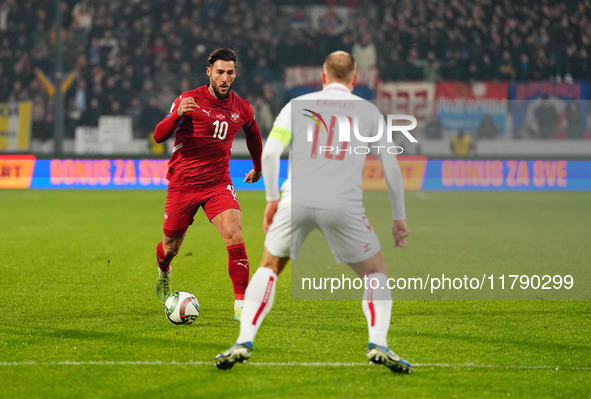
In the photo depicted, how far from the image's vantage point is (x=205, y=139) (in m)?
6.79

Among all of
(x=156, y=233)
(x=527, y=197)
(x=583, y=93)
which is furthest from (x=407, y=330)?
(x=583, y=93)

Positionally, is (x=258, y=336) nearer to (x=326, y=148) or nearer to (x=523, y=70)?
(x=326, y=148)

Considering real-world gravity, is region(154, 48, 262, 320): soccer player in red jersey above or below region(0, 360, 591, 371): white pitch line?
above

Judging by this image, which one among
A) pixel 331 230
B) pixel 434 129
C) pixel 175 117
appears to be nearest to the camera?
pixel 331 230

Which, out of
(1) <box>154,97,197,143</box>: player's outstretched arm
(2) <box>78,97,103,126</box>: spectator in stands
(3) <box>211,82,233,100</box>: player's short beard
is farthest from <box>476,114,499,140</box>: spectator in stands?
(1) <box>154,97,197,143</box>: player's outstretched arm

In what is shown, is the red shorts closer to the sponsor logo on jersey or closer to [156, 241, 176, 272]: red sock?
[156, 241, 176, 272]: red sock

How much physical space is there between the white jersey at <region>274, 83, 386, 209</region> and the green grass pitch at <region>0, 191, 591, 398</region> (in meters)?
1.07

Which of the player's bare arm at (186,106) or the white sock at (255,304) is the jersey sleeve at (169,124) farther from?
the white sock at (255,304)

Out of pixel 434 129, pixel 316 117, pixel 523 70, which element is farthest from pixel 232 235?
pixel 523 70

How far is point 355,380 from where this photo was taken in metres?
4.86

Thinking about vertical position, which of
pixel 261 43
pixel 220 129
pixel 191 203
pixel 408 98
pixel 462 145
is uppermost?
pixel 261 43

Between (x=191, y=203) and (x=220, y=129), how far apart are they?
2.10 feet

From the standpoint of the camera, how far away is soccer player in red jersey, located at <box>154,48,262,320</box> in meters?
6.66

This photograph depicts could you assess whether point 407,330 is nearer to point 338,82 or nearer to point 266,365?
point 266,365
